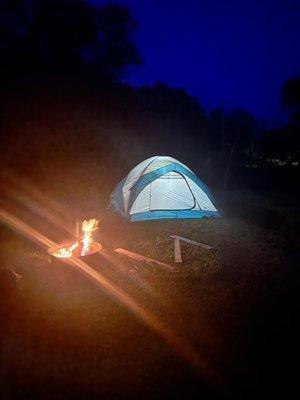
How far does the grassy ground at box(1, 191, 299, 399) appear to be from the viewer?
126 inches

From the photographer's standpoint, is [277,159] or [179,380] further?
[277,159]

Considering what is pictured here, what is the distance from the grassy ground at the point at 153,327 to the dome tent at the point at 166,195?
201cm

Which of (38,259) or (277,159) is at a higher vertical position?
(277,159)

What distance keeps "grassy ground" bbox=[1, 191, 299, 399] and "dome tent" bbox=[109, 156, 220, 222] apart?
201cm

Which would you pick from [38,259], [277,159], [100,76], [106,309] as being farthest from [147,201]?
[277,159]

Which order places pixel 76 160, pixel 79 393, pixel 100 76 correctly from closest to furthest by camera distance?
pixel 79 393, pixel 76 160, pixel 100 76

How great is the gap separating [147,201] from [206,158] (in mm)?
18151

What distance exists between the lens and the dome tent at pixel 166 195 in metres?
8.64

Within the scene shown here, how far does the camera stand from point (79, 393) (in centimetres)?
304

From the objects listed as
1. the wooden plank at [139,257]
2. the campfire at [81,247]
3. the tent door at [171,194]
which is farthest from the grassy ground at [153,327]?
the tent door at [171,194]

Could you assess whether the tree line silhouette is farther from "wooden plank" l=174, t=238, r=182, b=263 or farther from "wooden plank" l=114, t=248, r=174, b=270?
"wooden plank" l=174, t=238, r=182, b=263

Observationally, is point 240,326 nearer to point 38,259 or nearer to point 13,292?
point 13,292

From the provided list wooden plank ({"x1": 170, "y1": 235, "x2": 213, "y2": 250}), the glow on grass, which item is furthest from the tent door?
the glow on grass

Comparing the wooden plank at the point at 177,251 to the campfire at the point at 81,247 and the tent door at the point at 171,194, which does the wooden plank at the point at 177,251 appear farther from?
the tent door at the point at 171,194
